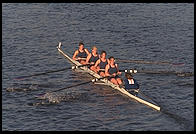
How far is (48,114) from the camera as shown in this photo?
3228 cm

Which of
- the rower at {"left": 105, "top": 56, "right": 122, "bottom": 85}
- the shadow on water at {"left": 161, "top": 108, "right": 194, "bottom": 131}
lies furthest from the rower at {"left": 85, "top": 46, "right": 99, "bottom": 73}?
the shadow on water at {"left": 161, "top": 108, "right": 194, "bottom": 131}

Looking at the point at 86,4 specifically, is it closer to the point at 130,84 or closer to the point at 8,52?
the point at 8,52

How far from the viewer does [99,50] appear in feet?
158

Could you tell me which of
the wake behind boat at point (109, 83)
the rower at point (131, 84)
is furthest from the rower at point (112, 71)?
the rower at point (131, 84)

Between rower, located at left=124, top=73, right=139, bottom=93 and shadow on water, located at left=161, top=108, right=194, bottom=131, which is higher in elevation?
rower, located at left=124, top=73, right=139, bottom=93

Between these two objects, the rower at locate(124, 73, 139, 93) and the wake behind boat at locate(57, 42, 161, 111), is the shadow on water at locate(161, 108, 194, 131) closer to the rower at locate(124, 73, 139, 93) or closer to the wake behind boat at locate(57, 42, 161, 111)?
the wake behind boat at locate(57, 42, 161, 111)

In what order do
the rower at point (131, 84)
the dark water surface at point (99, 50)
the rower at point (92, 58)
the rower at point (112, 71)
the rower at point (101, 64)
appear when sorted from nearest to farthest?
the dark water surface at point (99, 50) → the rower at point (131, 84) → the rower at point (112, 71) → the rower at point (101, 64) → the rower at point (92, 58)

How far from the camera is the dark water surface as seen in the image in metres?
31.3

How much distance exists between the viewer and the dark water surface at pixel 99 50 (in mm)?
31344

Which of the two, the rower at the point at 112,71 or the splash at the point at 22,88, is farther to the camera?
the splash at the point at 22,88

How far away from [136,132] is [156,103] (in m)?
4.28

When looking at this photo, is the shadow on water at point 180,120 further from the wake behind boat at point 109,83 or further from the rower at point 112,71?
the rower at point 112,71

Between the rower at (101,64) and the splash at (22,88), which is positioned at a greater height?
the rower at (101,64)

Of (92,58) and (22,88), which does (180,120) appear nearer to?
(92,58)
